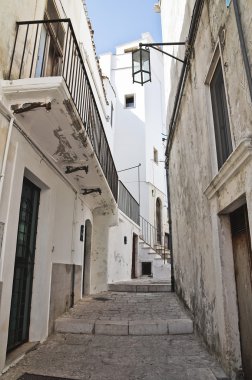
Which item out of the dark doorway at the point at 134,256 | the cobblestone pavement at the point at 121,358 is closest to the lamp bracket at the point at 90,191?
the cobblestone pavement at the point at 121,358

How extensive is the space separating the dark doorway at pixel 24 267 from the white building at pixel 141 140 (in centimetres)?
1241

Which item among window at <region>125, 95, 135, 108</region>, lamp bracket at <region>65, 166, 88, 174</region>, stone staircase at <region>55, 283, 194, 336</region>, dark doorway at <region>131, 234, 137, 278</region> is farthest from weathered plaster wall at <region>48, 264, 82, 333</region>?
window at <region>125, 95, 135, 108</region>

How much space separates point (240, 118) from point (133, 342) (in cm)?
395

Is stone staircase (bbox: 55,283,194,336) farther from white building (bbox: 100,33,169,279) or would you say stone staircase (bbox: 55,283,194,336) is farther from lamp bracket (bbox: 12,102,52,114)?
white building (bbox: 100,33,169,279)

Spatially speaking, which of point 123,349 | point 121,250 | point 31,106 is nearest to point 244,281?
point 123,349

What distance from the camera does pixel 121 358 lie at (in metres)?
4.02

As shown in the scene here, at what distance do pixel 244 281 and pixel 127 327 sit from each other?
2906 mm

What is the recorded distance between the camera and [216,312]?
3.72 meters

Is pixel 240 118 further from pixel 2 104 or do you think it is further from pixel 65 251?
pixel 65 251

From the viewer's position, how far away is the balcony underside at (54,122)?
3.67 meters

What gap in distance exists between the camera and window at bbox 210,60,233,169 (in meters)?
3.74

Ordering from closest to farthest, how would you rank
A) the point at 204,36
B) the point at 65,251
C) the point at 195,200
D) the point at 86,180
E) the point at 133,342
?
the point at 204,36, the point at 133,342, the point at 195,200, the point at 65,251, the point at 86,180

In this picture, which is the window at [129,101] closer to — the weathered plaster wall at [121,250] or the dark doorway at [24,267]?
the weathered plaster wall at [121,250]

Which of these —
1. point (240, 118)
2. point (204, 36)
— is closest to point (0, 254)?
point (240, 118)
